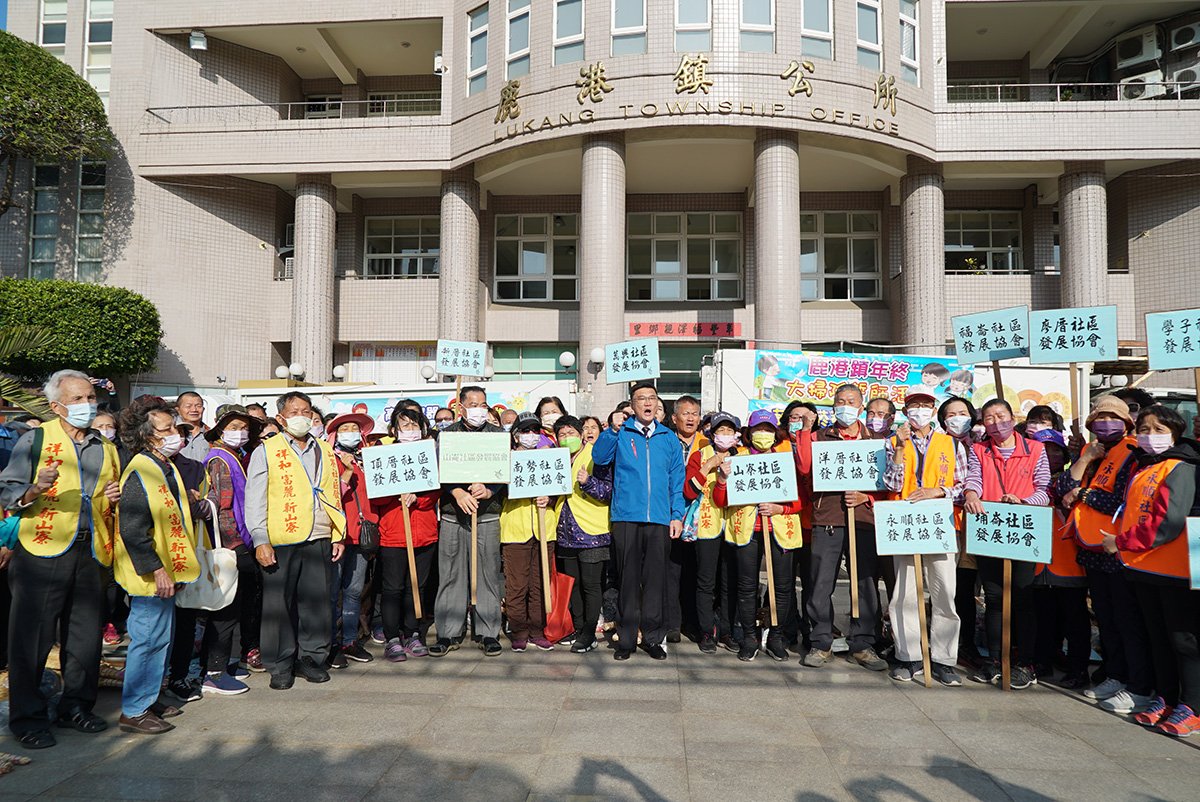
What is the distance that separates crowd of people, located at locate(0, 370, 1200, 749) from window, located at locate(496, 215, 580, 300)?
1228cm

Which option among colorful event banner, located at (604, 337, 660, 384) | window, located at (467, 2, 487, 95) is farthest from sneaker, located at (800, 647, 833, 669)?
window, located at (467, 2, 487, 95)

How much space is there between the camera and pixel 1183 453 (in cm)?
419

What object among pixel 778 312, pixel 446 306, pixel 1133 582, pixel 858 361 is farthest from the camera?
pixel 446 306

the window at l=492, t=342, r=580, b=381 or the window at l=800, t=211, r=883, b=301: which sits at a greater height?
the window at l=800, t=211, r=883, b=301

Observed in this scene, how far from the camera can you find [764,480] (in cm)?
534

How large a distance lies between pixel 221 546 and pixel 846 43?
14.5m

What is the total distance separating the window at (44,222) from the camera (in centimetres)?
1708

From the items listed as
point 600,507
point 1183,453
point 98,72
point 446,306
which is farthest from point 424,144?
point 1183,453

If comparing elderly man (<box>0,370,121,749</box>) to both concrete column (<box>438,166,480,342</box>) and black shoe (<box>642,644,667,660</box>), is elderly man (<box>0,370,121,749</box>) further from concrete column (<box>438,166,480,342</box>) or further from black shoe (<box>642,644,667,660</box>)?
concrete column (<box>438,166,480,342</box>)

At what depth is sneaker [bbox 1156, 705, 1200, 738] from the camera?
13.4 ft

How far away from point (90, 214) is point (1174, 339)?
20.9m

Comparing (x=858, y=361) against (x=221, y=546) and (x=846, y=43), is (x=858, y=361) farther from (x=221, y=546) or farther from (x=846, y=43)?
(x=221, y=546)

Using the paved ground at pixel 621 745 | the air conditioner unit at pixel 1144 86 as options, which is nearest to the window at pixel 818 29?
the air conditioner unit at pixel 1144 86

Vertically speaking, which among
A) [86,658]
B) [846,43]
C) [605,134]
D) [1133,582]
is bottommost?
[86,658]
